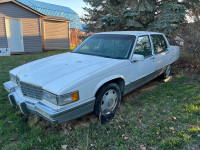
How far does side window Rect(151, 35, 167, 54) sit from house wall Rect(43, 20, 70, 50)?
11.7 m

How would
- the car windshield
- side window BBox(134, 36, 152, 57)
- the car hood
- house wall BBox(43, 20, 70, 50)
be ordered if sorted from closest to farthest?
the car hood < the car windshield < side window BBox(134, 36, 152, 57) < house wall BBox(43, 20, 70, 50)

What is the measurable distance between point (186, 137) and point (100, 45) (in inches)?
101

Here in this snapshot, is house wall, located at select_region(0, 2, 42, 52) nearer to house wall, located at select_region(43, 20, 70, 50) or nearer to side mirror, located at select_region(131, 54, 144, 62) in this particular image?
house wall, located at select_region(43, 20, 70, 50)

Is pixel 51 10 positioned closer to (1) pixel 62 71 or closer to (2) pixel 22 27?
(2) pixel 22 27

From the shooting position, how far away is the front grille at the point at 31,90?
2551 millimetres

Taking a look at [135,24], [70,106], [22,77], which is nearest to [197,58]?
[135,24]

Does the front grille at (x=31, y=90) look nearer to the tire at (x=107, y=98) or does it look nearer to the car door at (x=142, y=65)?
the tire at (x=107, y=98)

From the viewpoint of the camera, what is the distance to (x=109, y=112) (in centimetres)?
315

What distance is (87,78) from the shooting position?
2.56 m

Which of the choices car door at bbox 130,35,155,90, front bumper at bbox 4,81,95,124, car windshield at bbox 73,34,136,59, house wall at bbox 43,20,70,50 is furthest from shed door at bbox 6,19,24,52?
car door at bbox 130,35,155,90

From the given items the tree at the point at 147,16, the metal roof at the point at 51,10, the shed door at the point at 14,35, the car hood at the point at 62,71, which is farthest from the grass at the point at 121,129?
the metal roof at the point at 51,10

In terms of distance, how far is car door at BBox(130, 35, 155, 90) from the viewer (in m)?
3.61

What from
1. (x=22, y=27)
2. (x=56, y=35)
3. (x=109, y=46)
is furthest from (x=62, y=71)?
(x=56, y=35)

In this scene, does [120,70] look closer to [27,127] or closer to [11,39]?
[27,127]
